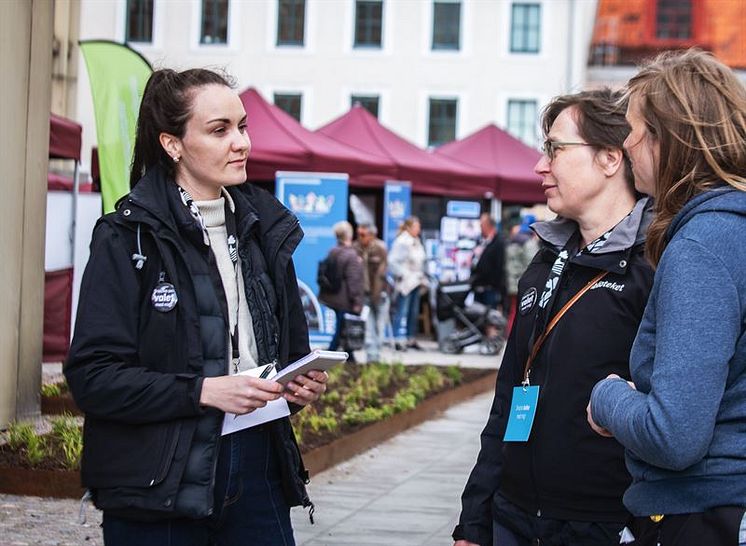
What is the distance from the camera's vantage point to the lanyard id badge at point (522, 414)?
11.7 feet

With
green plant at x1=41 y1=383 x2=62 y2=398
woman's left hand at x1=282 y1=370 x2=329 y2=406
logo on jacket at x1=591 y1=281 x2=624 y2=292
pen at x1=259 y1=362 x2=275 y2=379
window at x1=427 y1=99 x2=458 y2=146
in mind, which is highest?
window at x1=427 y1=99 x2=458 y2=146

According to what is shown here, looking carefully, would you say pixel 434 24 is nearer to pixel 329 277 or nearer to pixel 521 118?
pixel 521 118

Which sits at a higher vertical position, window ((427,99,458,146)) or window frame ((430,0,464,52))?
window frame ((430,0,464,52))

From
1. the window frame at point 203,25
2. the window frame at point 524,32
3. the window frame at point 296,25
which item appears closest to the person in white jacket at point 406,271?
the window frame at point 203,25

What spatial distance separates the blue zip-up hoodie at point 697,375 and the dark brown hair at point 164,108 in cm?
137

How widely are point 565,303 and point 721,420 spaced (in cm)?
95

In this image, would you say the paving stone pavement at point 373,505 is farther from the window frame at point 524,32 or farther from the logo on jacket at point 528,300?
the window frame at point 524,32

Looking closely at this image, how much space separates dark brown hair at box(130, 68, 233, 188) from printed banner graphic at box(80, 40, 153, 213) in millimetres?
6749

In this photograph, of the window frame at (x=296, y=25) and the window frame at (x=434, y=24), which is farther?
the window frame at (x=434, y=24)

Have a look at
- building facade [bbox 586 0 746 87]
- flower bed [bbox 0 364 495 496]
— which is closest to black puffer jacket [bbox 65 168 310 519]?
flower bed [bbox 0 364 495 496]

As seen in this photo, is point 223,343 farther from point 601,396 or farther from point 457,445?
point 457,445

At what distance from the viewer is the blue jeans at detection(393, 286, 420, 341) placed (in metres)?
21.5

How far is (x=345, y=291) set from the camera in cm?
1688

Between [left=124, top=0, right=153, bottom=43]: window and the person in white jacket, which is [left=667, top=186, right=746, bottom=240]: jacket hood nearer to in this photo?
the person in white jacket
